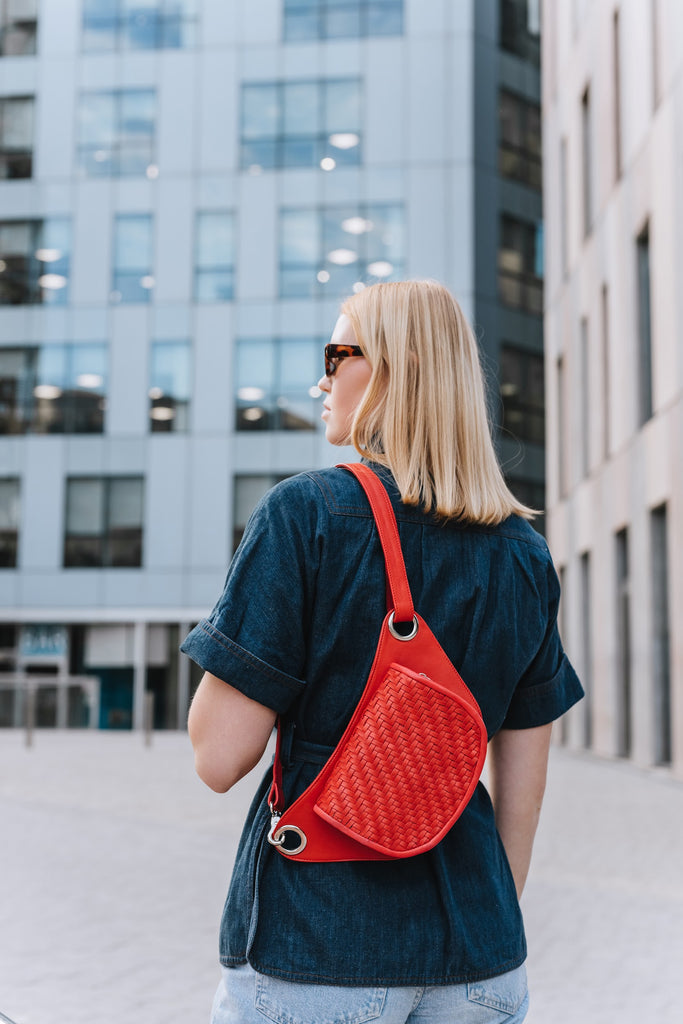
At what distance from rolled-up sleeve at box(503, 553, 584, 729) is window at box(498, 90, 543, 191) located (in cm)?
3163

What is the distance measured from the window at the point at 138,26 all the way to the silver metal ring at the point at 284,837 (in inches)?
1317

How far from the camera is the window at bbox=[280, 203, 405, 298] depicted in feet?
103

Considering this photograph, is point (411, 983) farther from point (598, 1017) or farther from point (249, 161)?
point (249, 161)

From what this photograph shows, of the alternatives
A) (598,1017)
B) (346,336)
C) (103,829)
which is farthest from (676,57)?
(346,336)

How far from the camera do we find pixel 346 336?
6.05ft

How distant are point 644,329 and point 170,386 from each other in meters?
15.2

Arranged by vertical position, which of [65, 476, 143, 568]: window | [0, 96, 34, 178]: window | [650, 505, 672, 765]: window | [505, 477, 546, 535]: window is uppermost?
[0, 96, 34, 178]: window

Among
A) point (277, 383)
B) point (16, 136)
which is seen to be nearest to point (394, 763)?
point (277, 383)

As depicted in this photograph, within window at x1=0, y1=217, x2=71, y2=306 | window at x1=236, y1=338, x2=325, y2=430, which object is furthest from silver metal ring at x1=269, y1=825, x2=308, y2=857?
window at x1=0, y1=217, x2=71, y2=306

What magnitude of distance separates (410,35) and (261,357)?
909 cm

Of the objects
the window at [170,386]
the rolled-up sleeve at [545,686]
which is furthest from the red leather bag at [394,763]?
the window at [170,386]

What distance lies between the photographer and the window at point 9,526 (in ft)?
102

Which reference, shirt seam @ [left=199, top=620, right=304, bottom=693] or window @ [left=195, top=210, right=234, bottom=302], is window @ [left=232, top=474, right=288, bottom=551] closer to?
window @ [left=195, top=210, right=234, bottom=302]

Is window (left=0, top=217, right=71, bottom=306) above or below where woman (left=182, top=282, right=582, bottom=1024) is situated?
above
